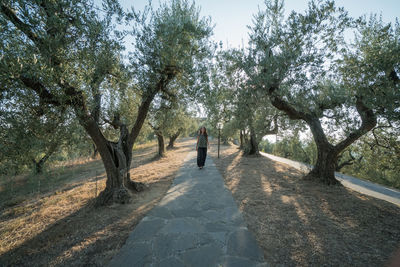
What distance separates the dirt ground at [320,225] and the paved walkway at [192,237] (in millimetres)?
362

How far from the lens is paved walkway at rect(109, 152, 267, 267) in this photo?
2.62 meters

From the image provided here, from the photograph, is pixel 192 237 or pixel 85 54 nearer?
pixel 192 237

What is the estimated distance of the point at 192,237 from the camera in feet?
10.6

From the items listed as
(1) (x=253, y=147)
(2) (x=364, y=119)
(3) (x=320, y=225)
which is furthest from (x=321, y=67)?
(1) (x=253, y=147)

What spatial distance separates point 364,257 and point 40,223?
7353 mm

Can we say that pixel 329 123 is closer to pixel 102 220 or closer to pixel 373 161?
pixel 373 161

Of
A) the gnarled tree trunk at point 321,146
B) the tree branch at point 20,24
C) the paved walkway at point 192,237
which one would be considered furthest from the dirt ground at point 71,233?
the gnarled tree trunk at point 321,146

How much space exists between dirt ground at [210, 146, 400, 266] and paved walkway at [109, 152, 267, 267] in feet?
1.19

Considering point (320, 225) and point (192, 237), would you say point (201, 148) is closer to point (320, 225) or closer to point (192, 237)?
point (192, 237)

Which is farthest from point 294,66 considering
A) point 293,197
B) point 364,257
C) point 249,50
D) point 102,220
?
point 102,220

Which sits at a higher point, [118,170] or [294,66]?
[294,66]

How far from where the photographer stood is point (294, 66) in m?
5.53

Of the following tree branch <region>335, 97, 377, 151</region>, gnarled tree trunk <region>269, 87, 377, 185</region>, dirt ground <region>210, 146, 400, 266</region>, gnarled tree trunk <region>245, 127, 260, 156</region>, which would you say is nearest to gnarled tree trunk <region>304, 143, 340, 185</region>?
gnarled tree trunk <region>269, 87, 377, 185</region>

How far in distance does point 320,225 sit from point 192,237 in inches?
116
